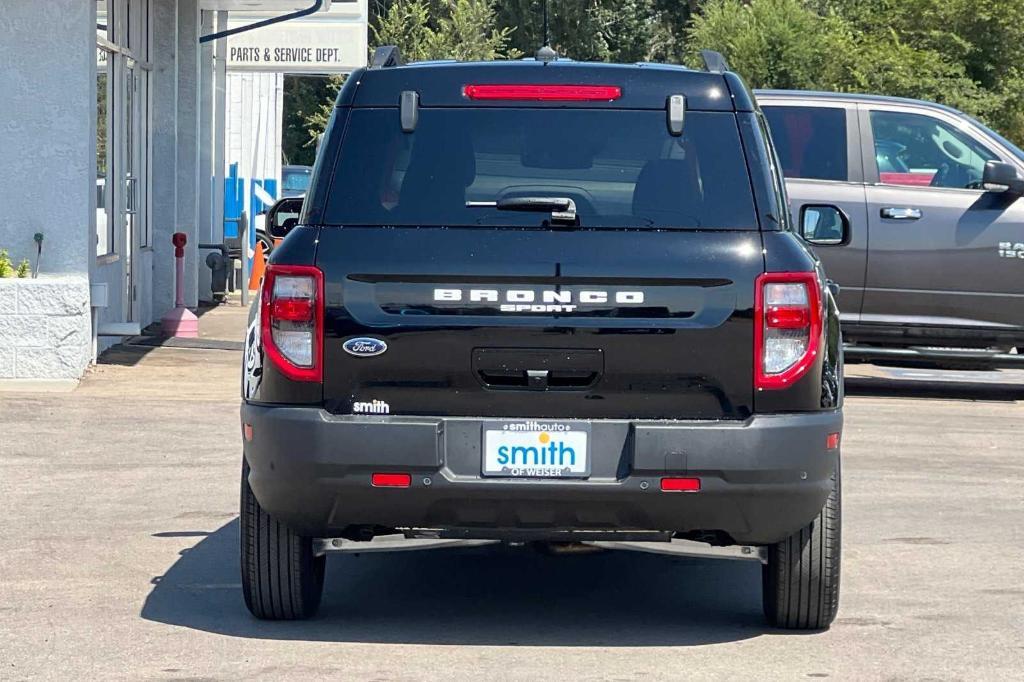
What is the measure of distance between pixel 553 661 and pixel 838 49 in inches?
1621

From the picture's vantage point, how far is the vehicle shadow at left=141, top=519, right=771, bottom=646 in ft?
20.9

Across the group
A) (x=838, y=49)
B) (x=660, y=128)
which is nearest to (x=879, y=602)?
(x=660, y=128)

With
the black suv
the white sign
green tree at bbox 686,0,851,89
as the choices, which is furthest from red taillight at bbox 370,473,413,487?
green tree at bbox 686,0,851,89

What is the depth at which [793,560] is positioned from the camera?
616cm

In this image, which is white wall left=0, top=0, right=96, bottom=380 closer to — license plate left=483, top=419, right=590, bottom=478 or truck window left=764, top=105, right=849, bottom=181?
truck window left=764, top=105, right=849, bottom=181

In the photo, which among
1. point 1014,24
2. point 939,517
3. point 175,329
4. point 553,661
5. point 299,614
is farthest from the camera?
point 1014,24

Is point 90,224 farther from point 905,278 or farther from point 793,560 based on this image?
point 793,560

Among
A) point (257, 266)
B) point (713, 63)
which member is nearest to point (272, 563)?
point (713, 63)

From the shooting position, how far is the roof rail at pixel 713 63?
6.27 metres

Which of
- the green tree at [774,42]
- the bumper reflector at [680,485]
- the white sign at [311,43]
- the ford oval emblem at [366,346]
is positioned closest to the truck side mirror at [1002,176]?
the bumper reflector at [680,485]

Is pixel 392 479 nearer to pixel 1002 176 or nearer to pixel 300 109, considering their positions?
pixel 1002 176

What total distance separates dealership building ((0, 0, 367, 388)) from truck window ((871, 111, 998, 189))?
5.91 metres

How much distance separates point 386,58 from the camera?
647cm

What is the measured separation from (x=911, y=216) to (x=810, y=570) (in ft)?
24.8
